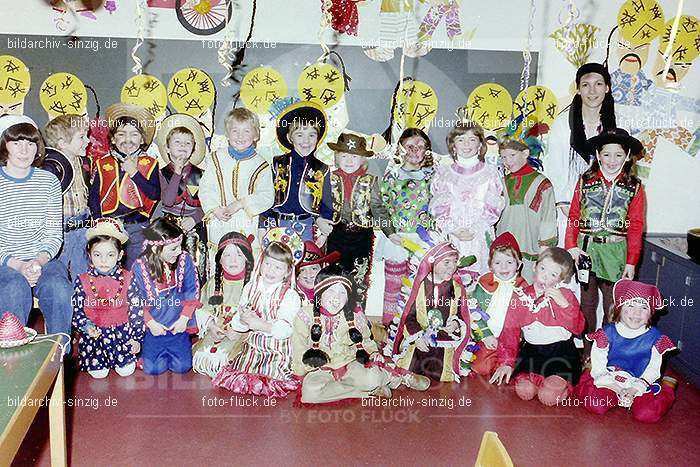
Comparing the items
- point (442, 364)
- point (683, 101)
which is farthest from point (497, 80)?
point (442, 364)

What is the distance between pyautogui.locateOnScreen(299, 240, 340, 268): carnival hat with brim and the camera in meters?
4.79

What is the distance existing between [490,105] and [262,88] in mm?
1626

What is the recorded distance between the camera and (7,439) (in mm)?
2221

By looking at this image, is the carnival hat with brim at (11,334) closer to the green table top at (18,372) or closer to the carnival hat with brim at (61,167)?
the green table top at (18,372)

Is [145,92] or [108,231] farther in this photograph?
[145,92]

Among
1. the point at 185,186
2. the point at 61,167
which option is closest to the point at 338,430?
the point at 185,186

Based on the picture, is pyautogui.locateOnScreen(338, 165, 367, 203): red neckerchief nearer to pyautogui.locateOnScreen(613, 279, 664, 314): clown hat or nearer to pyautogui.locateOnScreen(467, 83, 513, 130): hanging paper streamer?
pyautogui.locateOnScreen(467, 83, 513, 130): hanging paper streamer

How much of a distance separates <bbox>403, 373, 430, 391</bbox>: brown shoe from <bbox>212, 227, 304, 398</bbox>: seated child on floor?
647mm

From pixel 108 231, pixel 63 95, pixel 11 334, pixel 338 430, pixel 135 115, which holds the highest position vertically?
pixel 63 95

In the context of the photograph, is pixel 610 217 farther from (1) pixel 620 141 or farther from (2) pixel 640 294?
(2) pixel 640 294

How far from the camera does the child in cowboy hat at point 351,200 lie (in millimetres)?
4863

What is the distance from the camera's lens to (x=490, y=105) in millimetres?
5277

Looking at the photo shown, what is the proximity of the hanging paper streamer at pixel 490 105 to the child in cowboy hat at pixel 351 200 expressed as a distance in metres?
0.89

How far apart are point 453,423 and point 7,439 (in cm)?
242
